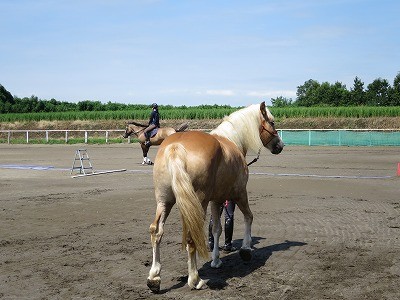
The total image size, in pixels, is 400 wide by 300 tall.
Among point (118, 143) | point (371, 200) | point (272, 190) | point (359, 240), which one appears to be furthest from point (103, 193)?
point (118, 143)

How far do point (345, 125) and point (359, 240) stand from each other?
51.0 meters

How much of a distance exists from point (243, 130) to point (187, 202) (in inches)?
88.5

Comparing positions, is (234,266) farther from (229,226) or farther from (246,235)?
(229,226)

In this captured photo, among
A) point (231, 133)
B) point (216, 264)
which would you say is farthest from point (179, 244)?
point (231, 133)

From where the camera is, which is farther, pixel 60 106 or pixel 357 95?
pixel 357 95

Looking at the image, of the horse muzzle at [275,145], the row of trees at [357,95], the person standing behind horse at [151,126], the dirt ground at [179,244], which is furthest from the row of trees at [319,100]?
the horse muzzle at [275,145]

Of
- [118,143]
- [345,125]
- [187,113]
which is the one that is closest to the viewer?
[118,143]

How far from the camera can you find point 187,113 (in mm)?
67250

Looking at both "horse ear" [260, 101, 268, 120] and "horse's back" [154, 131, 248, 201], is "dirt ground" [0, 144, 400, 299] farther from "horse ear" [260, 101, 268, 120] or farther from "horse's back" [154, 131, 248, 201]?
"horse ear" [260, 101, 268, 120]

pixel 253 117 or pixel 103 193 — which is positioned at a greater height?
pixel 253 117

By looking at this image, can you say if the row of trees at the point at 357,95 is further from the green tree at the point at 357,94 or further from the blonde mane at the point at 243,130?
the blonde mane at the point at 243,130

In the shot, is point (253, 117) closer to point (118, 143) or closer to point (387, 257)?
point (387, 257)

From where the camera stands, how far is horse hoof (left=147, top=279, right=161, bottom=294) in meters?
6.20

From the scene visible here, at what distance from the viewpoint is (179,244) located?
882 cm
